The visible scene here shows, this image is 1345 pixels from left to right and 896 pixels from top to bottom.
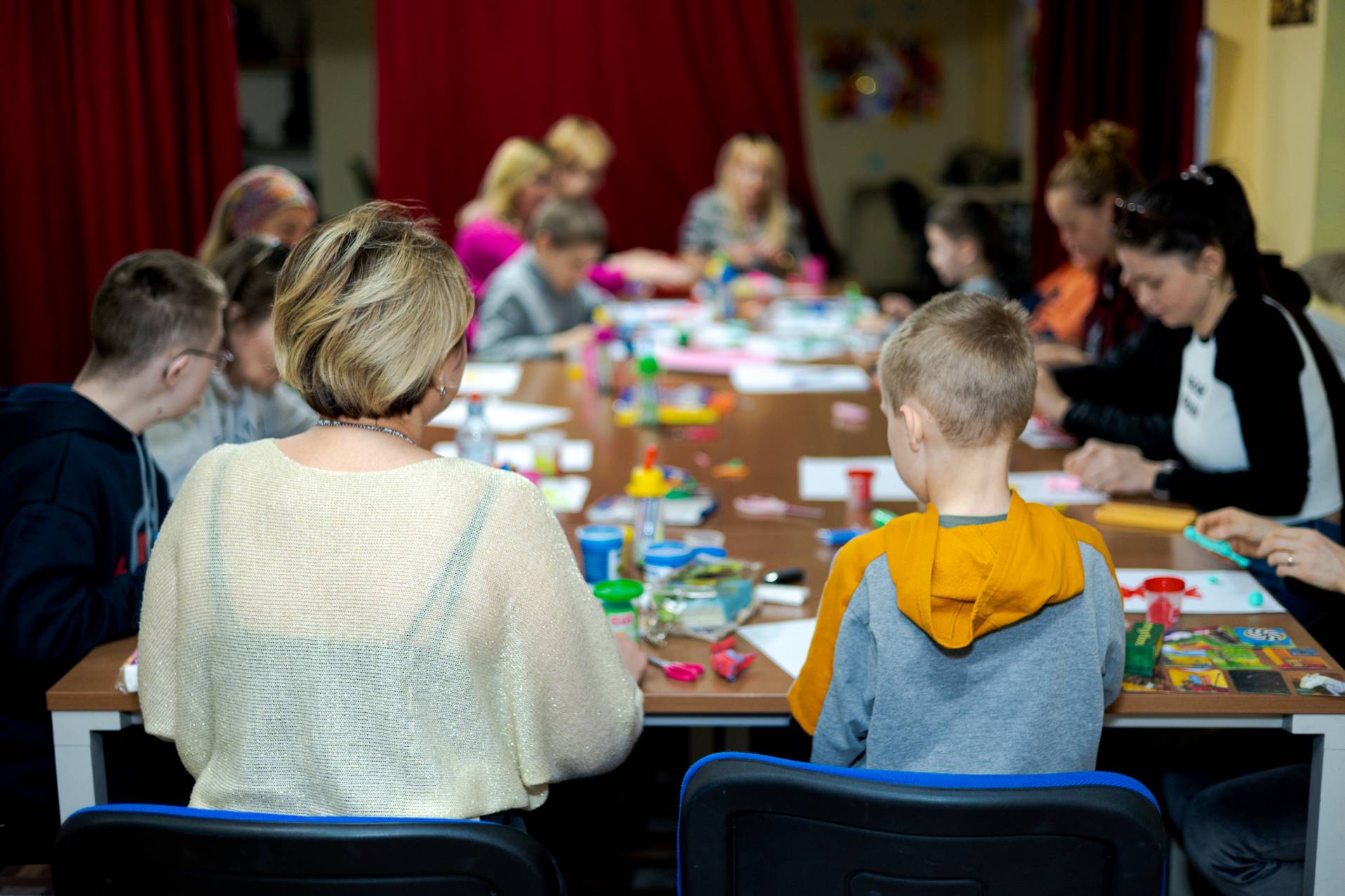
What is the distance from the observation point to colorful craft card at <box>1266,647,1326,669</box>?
63.7 inches

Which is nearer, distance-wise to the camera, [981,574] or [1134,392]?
[981,574]

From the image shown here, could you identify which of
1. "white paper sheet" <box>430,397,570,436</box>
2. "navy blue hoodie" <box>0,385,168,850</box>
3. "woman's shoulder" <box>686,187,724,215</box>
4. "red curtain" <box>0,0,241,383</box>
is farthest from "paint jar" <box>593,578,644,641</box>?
"woman's shoulder" <box>686,187,724,215</box>

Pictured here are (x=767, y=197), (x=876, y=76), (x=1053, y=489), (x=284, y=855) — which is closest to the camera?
(x=284, y=855)

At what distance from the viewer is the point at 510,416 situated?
315cm

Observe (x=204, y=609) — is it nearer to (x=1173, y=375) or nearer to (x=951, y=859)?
(x=951, y=859)

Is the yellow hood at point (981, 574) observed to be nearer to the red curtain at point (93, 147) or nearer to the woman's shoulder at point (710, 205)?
the red curtain at point (93, 147)

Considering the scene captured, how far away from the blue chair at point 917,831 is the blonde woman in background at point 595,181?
4259 millimetres

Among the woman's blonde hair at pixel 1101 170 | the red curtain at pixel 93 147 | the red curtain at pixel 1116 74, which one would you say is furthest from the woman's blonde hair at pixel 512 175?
the red curtain at pixel 1116 74

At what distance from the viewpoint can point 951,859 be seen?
1.11 meters

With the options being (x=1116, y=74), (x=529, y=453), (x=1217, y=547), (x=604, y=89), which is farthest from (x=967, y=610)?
(x=604, y=89)

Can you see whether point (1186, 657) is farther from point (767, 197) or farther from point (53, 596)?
point (767, 197)

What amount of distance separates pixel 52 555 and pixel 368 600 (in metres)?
0.66

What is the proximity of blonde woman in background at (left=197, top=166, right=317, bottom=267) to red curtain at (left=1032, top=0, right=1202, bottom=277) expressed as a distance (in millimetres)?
3518

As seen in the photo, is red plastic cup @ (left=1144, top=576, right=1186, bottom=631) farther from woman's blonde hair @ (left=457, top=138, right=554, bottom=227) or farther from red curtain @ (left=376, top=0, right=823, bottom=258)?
red curtain @ (left=376, top=0, right=823, bottom=258)
